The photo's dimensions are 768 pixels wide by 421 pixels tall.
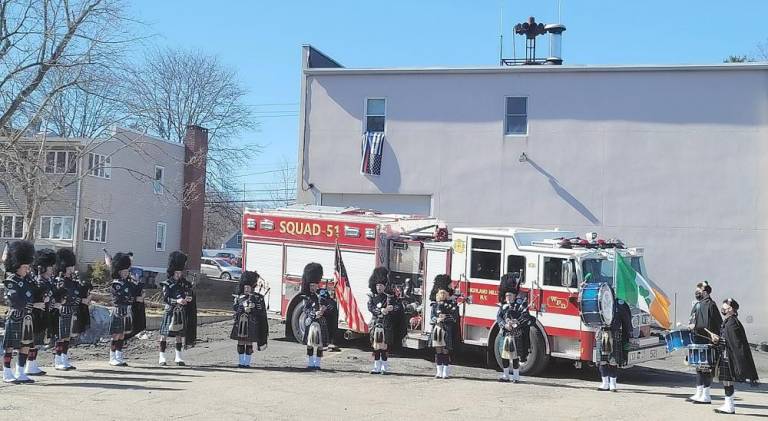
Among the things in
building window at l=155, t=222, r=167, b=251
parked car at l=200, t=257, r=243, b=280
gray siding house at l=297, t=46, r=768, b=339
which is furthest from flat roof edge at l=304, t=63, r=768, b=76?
parked car at l=200, t=257, r=243, b=280

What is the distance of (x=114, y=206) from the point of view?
134 feet

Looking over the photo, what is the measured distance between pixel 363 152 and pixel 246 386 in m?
14.3

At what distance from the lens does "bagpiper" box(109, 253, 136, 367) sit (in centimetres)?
1473

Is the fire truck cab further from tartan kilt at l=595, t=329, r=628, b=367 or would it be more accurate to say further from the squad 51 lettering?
the squad 51 lettering

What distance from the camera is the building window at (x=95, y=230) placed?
3947 cm

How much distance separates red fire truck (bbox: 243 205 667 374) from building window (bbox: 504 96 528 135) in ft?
24.0

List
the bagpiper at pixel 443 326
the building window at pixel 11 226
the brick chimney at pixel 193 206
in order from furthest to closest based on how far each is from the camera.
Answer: the brick chimney at pixel 193 206, the building window at pixel 11 226, the bagpiper at pixel 443 326

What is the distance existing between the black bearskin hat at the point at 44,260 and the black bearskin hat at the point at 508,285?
7354 mm

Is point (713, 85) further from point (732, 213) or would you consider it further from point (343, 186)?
point (343, 186)

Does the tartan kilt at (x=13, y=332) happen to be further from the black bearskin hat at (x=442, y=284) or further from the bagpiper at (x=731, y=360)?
the bagpiper at (x=731, y=360)

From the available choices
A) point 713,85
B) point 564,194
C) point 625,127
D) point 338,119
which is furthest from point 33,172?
point 713,85

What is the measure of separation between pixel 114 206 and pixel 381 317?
28764 mm

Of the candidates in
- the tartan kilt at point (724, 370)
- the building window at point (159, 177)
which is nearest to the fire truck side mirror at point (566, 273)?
the tartan kilt at point (724, 370)

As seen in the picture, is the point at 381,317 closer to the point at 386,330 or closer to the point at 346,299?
the point at 386,330
